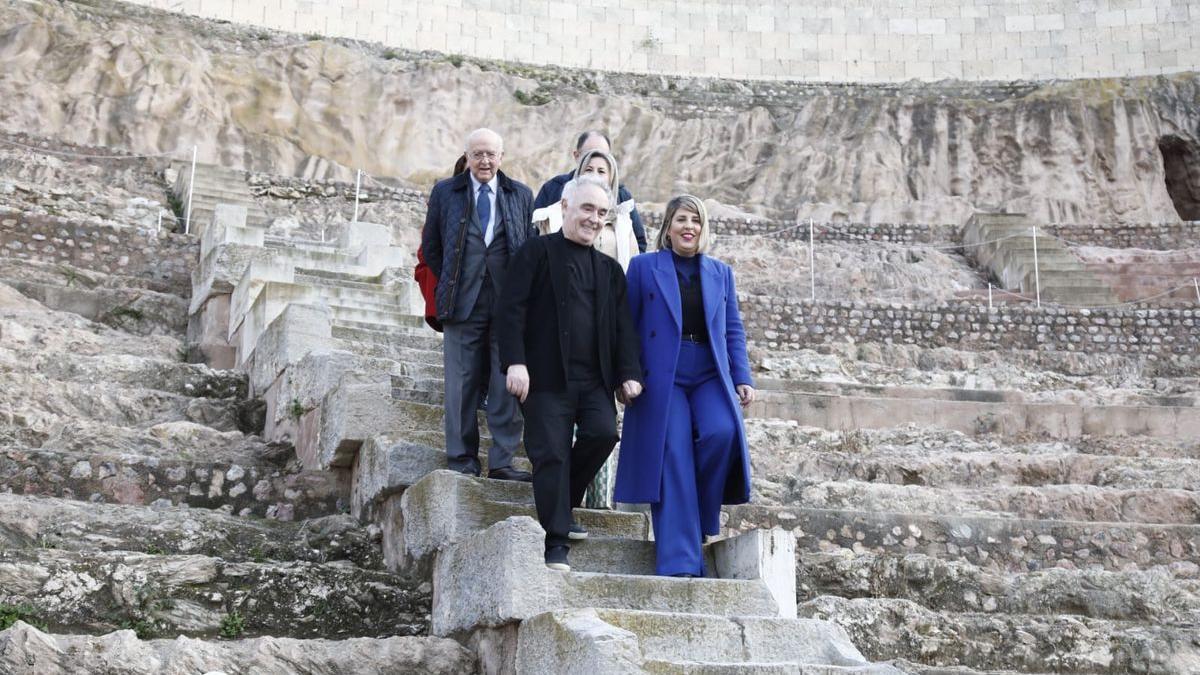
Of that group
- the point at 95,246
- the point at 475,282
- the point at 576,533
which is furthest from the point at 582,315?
the point at 95,246

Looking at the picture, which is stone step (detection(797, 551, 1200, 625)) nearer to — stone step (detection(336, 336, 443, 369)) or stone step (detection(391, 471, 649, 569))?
stone step (detection(391, 471, 649, 569))

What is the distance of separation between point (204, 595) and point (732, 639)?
79.8 inches

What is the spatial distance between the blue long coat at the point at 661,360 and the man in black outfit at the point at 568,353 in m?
0.11

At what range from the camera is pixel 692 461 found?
5.27 meters

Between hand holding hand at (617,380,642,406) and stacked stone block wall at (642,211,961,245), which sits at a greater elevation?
stacked stone block wall at (642,211,961,245)

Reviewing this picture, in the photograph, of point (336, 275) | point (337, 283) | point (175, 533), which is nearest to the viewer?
point (175, 533)

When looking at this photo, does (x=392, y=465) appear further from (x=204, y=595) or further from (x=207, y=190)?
(x=207, y=190)

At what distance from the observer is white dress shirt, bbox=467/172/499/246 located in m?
6.27

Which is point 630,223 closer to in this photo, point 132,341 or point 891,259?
point 132,341

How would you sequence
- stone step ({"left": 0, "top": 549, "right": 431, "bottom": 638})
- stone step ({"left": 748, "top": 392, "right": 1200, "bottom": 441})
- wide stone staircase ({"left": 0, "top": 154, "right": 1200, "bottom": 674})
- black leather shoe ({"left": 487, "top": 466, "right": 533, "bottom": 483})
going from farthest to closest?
stone step ({"left": 748, "top": 392, "right": 1200, "bottom": 441}) < black leather shoe ({"left": 487, "top": 466, "right": 533, "bottom": 483}) < stone step ({"left": 0, "top": 549, "right": 431, "bottom": 638}) < wide stone staircase ({"left": 0, "top": 154, "right": 1200, "bottom": 674})

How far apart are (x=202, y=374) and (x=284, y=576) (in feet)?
11.2

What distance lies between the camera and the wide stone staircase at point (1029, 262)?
18.5 meters

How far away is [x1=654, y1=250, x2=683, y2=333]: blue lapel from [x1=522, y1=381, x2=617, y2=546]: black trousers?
0.46 metres

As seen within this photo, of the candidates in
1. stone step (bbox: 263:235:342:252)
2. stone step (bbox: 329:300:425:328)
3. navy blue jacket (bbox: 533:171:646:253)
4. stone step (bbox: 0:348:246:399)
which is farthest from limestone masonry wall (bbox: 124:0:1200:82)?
navy blue jacket (bbox: 533:171:646:253)
